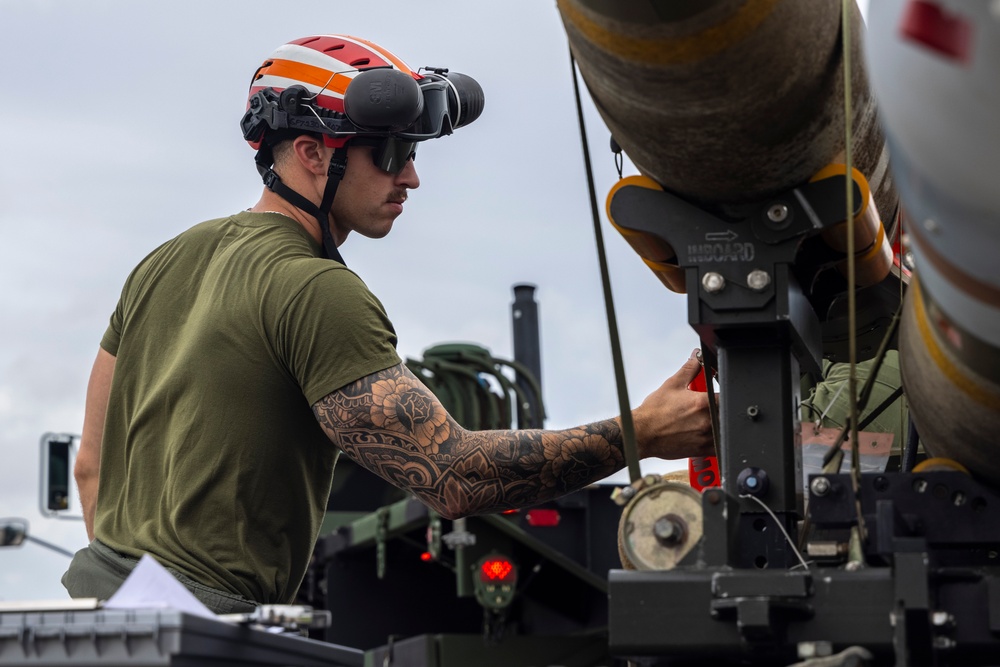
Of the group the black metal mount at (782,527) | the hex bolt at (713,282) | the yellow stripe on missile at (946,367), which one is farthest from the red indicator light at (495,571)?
the yellow stripe on missile at (946,367)

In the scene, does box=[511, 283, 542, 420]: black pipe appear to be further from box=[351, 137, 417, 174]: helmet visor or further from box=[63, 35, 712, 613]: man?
box=[63, 35, 712, 613]: man

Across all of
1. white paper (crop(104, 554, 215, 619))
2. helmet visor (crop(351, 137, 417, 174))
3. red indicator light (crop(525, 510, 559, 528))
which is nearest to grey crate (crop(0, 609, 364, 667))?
white paper (crop(104, 554, 215, 619))

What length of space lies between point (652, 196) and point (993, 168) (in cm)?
142

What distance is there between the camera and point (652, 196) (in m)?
3.25

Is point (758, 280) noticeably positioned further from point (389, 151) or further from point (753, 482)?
point (389, 151)

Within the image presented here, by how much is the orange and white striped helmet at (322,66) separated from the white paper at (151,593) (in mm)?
2016

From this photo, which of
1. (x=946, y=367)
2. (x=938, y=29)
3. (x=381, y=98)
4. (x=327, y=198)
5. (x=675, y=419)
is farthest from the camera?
(x=327, y=198)

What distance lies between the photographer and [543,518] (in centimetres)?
933

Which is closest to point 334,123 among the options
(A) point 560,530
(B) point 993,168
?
(B) point 993,168

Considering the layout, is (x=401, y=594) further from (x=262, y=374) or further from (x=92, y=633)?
(x=92, y=633)

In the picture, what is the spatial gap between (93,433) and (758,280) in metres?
2.17

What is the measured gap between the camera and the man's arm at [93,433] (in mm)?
4273

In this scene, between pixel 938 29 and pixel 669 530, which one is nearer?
pixel 938 29

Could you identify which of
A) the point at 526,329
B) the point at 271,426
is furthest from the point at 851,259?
the point at 526,329
